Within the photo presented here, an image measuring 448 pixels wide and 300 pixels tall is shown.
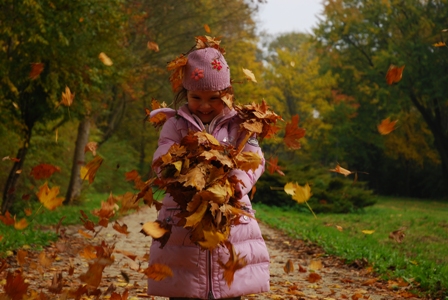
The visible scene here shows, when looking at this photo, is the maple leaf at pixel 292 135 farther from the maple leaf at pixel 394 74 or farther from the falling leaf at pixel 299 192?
the maple leaf at pixel 394 74

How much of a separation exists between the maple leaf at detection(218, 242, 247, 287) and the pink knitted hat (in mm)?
924

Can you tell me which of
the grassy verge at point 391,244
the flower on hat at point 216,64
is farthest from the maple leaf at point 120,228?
the grassy verge at point 391,244

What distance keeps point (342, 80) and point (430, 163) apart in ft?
22.8

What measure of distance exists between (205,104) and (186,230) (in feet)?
2.39

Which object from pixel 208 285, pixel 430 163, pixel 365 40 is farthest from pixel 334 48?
pixel 208 285

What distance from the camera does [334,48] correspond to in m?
35.5

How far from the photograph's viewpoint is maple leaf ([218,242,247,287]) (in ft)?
11.2

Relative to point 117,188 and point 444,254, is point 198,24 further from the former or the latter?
point 444,254

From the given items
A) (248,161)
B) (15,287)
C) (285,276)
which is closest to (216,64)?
(248,161)

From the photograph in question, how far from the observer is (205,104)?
12.0 feet

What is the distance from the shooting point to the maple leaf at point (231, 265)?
11.2 ft

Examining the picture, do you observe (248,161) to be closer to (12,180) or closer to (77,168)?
(12,180)

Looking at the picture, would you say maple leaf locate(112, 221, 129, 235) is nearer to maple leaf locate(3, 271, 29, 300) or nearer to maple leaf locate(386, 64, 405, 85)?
maple leaf locate(3, 271, 29, 300)

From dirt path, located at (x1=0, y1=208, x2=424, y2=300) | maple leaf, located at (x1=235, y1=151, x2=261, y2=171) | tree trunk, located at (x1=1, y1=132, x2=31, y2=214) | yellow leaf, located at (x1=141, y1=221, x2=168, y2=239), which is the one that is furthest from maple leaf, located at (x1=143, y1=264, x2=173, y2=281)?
tree trunk, located at (x1=1, y1=132, x2=31, y2=214)
